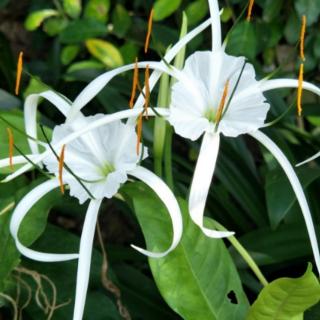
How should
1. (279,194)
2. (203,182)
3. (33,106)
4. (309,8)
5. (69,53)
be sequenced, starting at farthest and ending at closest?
(69,53) < (309,8) < (279,194) < (33,106) < (203,182)

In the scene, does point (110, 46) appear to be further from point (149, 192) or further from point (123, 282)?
point (149, 192)

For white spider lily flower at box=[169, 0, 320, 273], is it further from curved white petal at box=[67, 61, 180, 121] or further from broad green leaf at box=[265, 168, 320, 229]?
broad green leaf at box=[265, 168, 320, 229]

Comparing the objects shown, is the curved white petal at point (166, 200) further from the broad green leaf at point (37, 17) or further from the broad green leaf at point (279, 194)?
the broad green leaf at point (37, 17)

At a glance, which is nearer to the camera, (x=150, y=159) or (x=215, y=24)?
(x=215, y=24)

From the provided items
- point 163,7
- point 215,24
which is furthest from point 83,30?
point 215,24

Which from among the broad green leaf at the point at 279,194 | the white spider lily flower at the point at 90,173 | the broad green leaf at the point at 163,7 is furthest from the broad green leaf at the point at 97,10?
the white spider lily flower at the point at 90,173

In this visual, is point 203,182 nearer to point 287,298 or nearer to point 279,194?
point 287,298

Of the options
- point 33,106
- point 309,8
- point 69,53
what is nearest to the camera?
point 33,106
